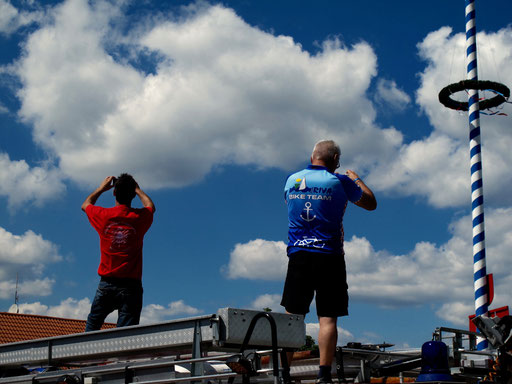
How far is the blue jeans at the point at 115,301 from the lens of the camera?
6516 mm

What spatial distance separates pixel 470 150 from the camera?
1842 centimetres

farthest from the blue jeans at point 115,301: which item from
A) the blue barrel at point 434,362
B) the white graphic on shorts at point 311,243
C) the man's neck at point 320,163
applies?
the blue barrel at point 434,362

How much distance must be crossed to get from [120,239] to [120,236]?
3 cm

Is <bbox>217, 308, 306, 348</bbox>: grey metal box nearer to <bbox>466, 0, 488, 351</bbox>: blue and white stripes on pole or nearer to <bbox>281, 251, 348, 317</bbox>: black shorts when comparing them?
<bbox>281, 251, 348, 317</bbox>: black shorts

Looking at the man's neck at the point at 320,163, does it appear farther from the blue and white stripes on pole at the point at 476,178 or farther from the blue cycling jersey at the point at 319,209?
the blue and white stripes on pole at the point at 476,178

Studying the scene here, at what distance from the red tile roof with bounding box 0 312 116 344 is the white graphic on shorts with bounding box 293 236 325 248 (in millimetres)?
29157

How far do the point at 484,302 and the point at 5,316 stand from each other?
83.3 feet

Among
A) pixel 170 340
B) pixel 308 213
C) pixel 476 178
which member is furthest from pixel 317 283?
pixel 476 178

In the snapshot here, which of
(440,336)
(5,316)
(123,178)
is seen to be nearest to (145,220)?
(123,178)

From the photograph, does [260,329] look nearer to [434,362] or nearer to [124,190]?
[434,362]

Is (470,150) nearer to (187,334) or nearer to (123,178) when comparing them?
(123,178)

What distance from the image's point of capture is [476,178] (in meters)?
18.0

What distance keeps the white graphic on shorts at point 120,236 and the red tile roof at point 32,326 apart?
27126 millimetres

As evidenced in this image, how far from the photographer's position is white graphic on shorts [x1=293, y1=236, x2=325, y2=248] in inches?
192
